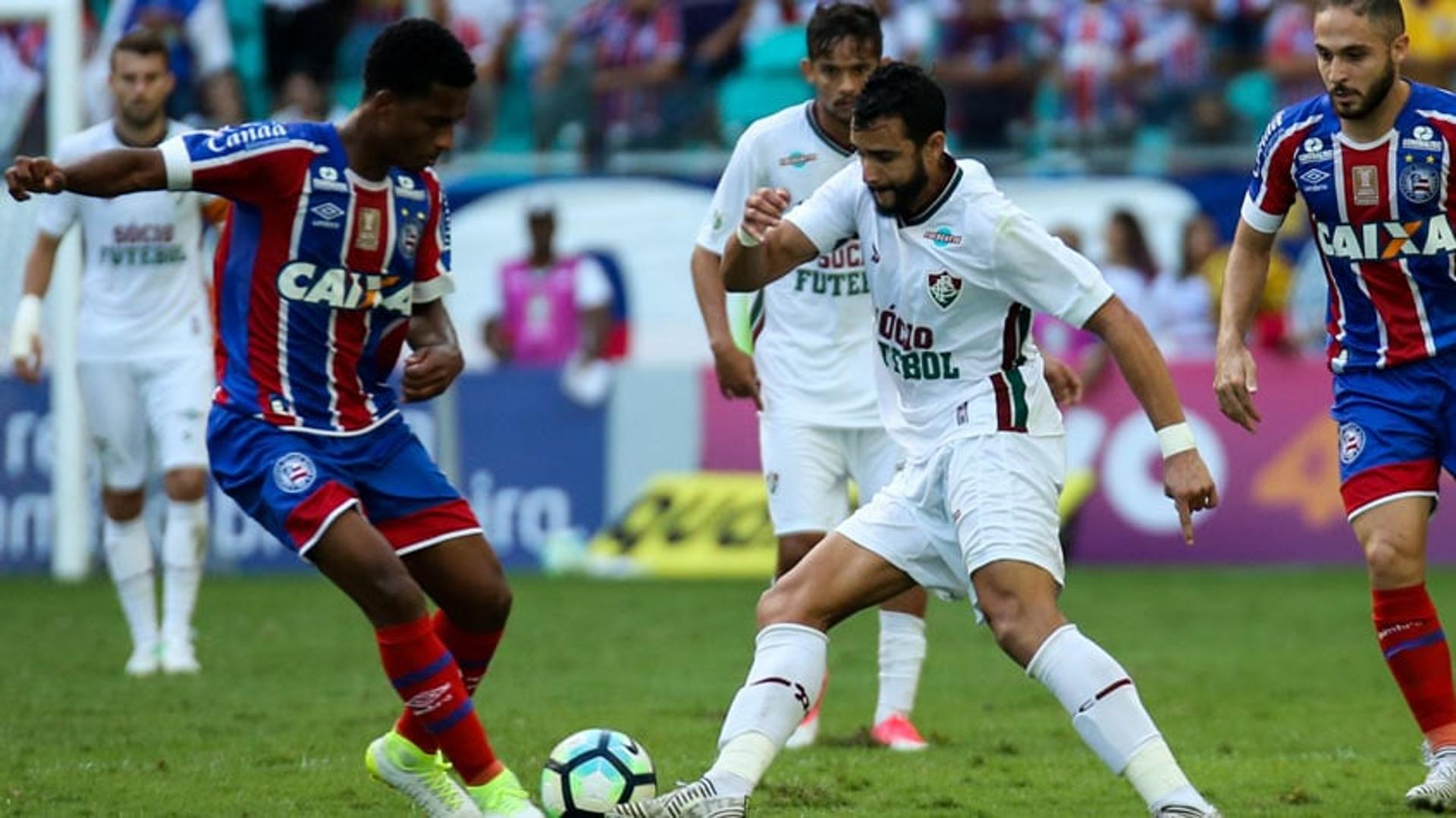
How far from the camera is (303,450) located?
745 centimetres

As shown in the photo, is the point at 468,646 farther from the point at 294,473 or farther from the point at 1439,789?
the point at 1439,789

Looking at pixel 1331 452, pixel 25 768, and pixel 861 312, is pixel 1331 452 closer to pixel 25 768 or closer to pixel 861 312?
pixel 861 312

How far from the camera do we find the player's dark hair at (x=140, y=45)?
11781 millimetres

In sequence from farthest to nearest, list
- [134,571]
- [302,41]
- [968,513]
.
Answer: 1. [302,41]
2. [134,571]
3. [968,513]

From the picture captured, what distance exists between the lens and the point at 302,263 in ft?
24.6

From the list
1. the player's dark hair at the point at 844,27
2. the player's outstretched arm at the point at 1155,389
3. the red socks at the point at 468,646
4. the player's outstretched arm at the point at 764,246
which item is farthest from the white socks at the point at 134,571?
the player's outstretched arm at the point at 1155,389

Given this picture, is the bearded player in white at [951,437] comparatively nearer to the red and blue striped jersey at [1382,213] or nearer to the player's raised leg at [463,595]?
the player's raised leg at [463,595]

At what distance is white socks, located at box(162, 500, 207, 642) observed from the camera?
40.5ft

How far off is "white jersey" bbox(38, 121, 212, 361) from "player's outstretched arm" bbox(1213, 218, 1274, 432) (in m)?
6.15

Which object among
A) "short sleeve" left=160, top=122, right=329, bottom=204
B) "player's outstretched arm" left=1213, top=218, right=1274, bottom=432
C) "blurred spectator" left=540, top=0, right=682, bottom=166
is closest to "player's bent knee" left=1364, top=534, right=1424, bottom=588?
"player's outstretched arm" left=1213, top=218, right=1274, bottom=432

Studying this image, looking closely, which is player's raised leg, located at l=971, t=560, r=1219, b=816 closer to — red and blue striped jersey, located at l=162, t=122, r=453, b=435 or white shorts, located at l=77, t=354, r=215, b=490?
red and blue striped jersey, located at l=162, t=122, r=453, b=435

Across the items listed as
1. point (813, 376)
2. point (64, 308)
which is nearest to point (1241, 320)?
point (813, 376)

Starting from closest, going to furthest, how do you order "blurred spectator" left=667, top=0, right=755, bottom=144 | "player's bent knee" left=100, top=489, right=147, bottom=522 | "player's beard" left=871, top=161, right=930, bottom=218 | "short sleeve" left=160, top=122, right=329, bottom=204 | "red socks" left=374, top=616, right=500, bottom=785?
"player's beard" left=871, top=161, right=930, bottom=218, "red socks" left=374, top=616, right=500, bottom=785, "short sleeve" left=160, top=122, right=329, bottom=204, "player's bent knee" left=100, top=489, right=147, bottom=522, "blurred spectator" left=667, top=0, right=755, bottom=144

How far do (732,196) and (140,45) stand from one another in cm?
377
